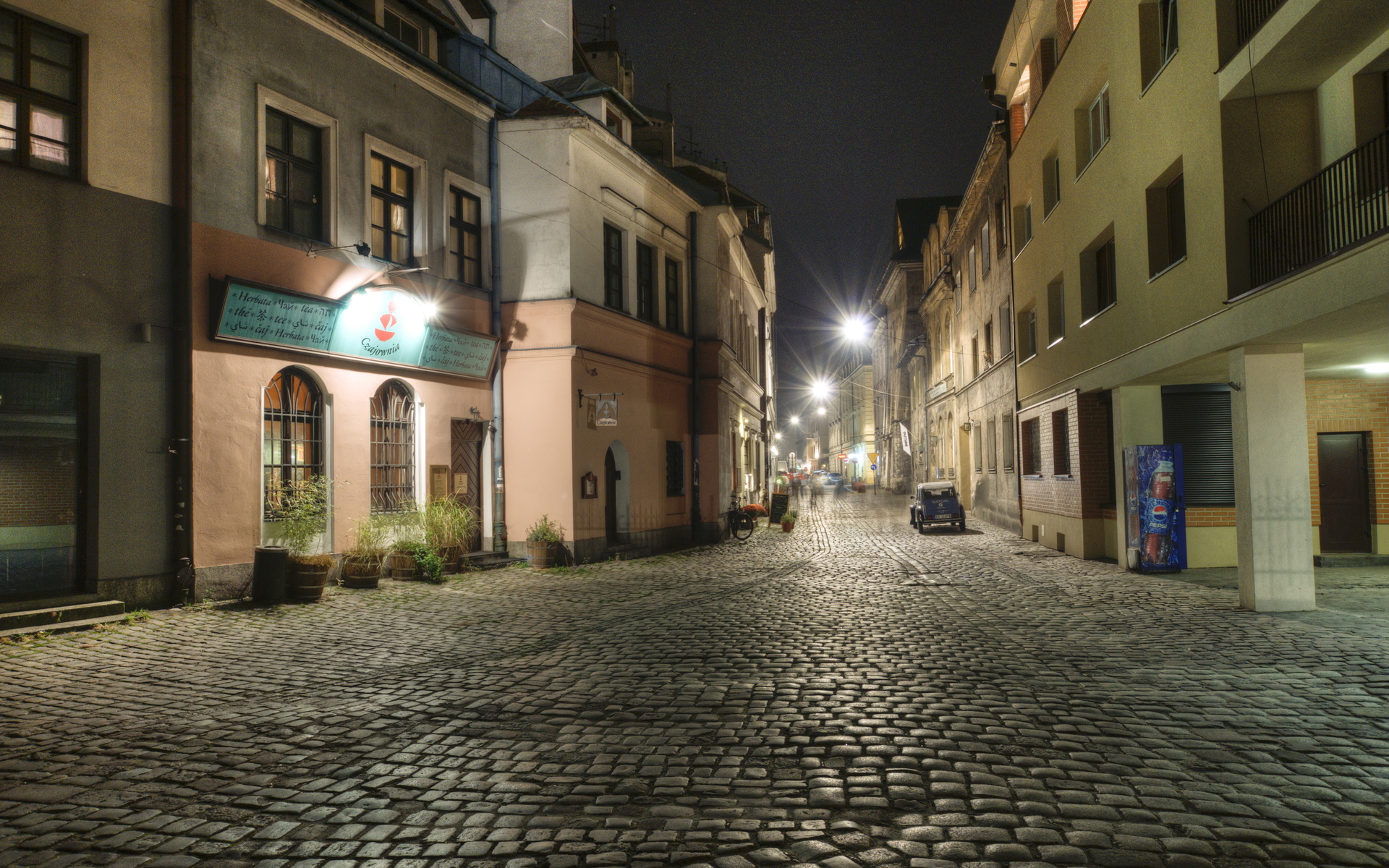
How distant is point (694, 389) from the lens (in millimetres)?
23156

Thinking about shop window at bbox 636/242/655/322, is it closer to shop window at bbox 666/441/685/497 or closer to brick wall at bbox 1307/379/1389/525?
shop window at bbox 666/441/685/497

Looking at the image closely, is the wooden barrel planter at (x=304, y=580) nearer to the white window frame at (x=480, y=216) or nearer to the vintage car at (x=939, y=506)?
the white window frame at (x=480, y=216)

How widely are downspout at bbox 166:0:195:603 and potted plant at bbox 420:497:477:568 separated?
13.4ft

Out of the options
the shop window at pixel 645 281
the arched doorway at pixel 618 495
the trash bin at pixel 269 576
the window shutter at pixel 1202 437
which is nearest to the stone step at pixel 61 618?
the trash bin at pixel 269 576

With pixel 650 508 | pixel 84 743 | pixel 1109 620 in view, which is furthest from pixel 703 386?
pixel 84 743

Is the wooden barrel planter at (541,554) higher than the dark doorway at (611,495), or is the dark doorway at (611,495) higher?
the dark doorway at (611,495)

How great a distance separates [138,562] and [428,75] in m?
9.61

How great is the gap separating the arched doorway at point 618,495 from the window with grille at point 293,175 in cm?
799

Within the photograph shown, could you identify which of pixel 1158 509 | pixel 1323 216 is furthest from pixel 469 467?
pixel 1323 216

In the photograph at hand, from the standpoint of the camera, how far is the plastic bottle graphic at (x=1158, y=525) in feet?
47.7

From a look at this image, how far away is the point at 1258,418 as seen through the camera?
10500 millimetres

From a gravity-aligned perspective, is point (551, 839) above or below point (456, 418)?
below

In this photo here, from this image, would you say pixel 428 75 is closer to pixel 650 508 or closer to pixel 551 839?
pixel 650 508

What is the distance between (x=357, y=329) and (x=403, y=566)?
12.8 feet
